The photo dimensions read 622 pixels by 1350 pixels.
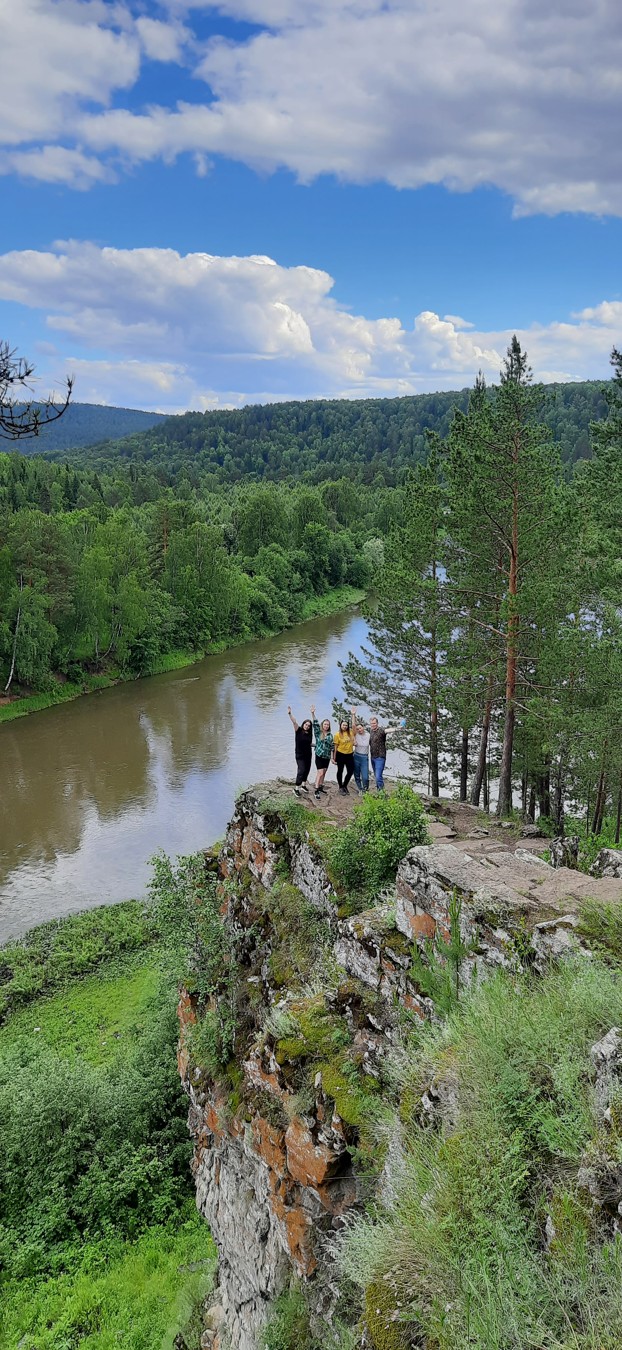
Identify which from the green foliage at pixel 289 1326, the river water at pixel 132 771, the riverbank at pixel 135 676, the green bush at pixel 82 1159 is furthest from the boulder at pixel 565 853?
the riverbank at pixel 135 676

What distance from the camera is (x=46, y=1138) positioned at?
35.2ft

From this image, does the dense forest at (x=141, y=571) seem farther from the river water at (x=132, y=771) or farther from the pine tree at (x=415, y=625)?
the pine tree at (x=415, y=625)

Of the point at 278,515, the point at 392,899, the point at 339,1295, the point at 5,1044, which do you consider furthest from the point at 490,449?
the point at 278,515

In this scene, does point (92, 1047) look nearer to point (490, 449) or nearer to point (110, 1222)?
point (110, 1222)

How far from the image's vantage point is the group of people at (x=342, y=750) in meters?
11.4

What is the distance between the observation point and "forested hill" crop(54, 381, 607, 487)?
132625mm

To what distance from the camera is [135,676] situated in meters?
45.2

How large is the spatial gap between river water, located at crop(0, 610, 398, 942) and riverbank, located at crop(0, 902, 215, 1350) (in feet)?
25.0

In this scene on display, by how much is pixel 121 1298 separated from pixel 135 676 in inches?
1506

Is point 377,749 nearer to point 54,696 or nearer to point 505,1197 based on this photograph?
point 505,1197

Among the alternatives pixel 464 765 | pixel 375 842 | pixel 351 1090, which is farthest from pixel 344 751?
pixel 464 765

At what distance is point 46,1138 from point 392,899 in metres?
7.50

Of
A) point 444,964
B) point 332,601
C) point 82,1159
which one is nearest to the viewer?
point 444,964

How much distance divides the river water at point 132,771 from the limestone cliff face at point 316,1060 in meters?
13.5
